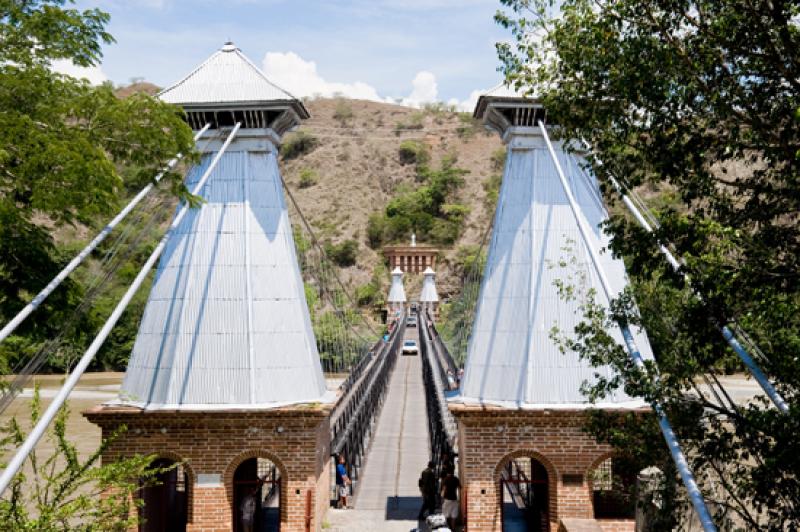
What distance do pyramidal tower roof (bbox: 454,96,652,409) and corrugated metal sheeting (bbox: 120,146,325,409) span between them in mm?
2915

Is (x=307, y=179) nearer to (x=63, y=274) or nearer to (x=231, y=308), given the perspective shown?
(x=231, y=308)

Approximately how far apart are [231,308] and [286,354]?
1.11 metres

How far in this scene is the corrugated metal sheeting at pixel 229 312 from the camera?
11297 millimetres

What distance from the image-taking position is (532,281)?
38.6 feet

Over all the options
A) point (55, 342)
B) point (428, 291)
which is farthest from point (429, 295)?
point (55, 342)

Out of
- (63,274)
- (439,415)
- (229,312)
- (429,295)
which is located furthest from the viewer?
(429,295)

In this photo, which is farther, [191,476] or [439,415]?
[439,415]

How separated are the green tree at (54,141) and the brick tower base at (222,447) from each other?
2.85 meters

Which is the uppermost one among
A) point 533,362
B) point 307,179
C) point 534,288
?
point 307,179

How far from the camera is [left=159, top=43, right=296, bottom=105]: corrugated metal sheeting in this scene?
1239 cm

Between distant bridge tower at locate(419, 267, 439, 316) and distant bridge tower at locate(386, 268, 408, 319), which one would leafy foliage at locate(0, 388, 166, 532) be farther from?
distant bridge tower at locate(419, 267, 439, 316)

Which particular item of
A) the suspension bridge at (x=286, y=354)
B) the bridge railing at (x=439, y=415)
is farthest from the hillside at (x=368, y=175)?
the suspension bridge at (x=286, y=354)

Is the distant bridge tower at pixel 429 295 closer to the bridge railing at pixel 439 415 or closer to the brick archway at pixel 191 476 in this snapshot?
the bridge railing at pixel 439 415

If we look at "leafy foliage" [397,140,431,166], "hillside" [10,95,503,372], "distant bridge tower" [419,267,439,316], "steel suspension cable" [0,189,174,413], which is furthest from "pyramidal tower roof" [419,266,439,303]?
"steel suspension cable" [0,189,174,413]
